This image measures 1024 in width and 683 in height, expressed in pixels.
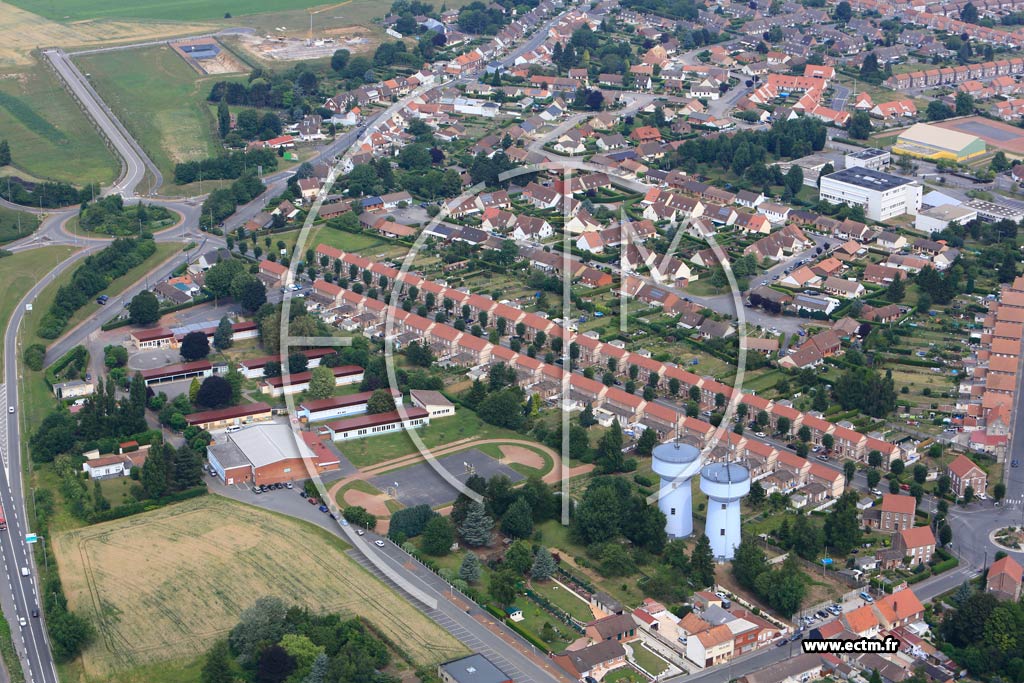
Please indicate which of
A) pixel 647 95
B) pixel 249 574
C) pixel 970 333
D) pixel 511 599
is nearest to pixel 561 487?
pixel 511 599

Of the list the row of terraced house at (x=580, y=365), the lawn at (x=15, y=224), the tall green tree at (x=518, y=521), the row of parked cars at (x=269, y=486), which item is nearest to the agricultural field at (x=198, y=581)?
the row of parked cars at (x=269, y=486)

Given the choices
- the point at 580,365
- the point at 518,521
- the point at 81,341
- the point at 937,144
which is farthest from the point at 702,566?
the point at 937,144

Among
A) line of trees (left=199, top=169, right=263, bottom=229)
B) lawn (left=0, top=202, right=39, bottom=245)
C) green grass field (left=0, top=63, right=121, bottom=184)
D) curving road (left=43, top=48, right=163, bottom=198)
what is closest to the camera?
lawn (left=0, top=202, right=39, bottom=245)

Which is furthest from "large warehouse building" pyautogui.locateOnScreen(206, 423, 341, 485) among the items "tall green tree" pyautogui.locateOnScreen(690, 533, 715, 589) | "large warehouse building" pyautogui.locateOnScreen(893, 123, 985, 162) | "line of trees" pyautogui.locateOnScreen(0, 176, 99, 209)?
"large warehouse building" pyautogui.locateOnScreen(893, 123, 985, 162)

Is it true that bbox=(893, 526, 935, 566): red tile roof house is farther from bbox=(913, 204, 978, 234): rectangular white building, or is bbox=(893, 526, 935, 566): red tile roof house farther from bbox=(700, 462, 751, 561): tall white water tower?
bbox=(913, 204, 978, 234): rectangular white building

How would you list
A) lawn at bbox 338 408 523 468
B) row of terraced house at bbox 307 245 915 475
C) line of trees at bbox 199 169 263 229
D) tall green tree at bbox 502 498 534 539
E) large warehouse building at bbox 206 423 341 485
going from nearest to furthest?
1. tall green tree at bbox 502 498 534 539
2. large warehouse building at bbox 206 423 341 485
3. row of terraced house at bbox 307 245 915 475
4. lawn at bbox 338 408 523 468
5. line of trees at bbox 199 169 263 229

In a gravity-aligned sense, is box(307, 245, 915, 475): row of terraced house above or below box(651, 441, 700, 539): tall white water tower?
below
